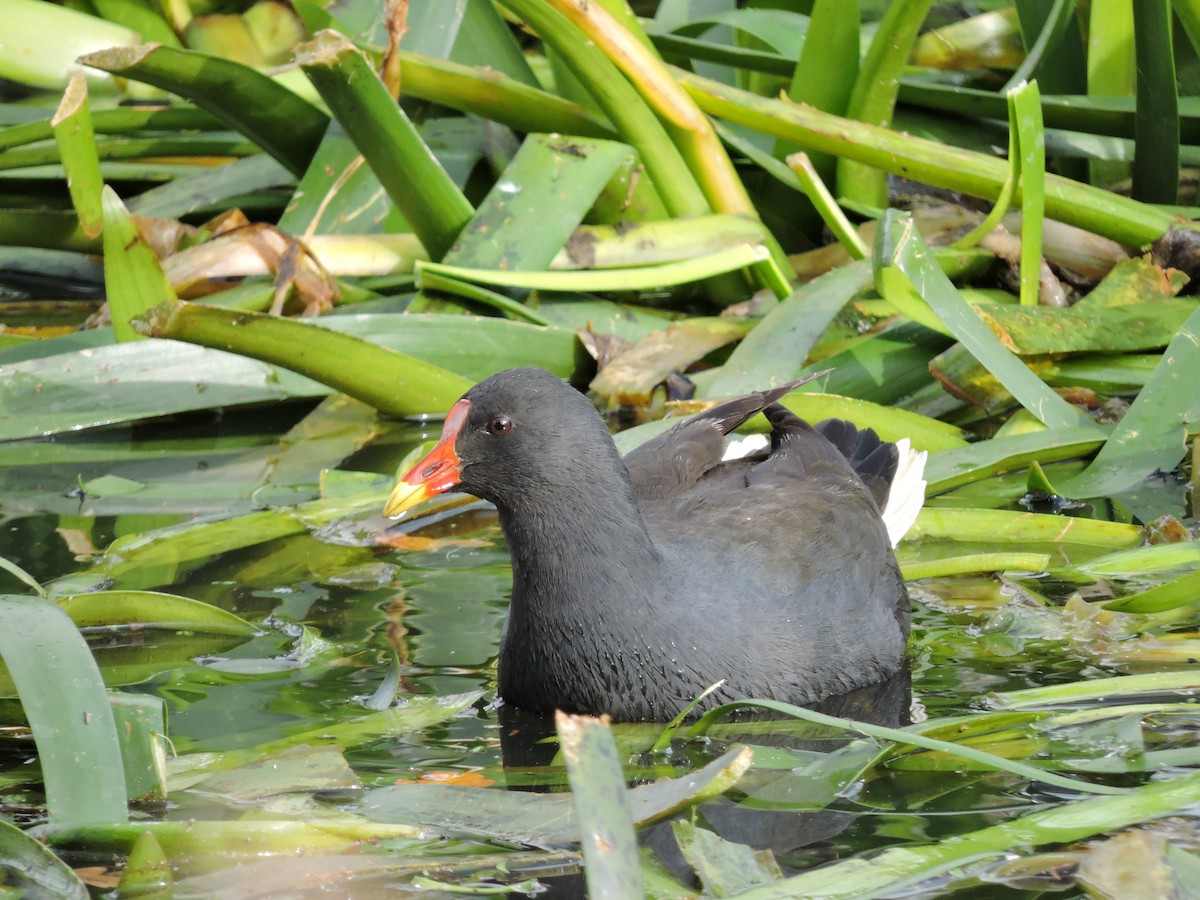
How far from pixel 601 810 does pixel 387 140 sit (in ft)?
9.18

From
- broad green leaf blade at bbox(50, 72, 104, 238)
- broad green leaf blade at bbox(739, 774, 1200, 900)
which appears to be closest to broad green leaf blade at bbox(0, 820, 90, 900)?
broad green leaf blade at bbox(739, 774, 1200, 900)

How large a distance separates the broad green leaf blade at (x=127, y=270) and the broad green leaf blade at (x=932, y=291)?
5.87ft

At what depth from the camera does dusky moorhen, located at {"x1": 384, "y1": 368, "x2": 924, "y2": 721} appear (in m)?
2.82

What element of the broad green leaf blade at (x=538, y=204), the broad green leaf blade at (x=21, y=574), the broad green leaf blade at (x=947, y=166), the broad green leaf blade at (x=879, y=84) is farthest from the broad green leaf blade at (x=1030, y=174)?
the broad green leaf blade at (x=21, y=574)

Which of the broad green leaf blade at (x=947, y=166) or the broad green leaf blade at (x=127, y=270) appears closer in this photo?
the broad green leaf blade at (x=127, y=270)

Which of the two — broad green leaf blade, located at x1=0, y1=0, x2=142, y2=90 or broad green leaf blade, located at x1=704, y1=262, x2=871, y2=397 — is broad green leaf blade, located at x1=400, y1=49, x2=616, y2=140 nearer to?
broad green leaf blade, located at x1=704, y1=262, x2=871, y2=397

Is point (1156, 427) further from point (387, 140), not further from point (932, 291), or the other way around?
point (387, 140)

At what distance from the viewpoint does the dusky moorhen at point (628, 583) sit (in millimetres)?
2820

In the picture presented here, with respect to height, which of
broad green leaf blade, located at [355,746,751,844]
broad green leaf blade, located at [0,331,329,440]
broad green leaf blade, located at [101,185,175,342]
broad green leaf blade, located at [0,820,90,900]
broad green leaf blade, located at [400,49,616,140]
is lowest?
broad green leaf blade, located at [355,746,751,844]

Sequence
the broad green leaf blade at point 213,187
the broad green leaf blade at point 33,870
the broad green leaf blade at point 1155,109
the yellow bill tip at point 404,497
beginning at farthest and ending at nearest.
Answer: the broad green leaf blade at point 213,187 < the broad green leaf blade at point 1155,109 < the yellow bill tip at point 404,497 < the broad green leaf blade at point 33,870

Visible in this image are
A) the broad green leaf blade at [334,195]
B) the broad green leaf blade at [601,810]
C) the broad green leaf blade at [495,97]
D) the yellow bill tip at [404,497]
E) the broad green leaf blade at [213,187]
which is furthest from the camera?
the broad green leaf blade at [213,187]

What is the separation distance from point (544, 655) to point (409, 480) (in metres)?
0.41

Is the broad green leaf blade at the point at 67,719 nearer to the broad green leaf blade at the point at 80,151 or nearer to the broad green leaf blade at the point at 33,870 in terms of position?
the broad green leaf blade at the point at 33,870

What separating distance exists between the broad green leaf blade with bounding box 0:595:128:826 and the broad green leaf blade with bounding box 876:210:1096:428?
2022mm
